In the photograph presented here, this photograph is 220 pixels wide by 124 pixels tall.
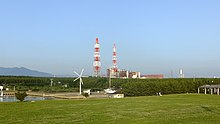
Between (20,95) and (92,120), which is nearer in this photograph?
(92,120)

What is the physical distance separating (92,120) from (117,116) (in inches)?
62.2

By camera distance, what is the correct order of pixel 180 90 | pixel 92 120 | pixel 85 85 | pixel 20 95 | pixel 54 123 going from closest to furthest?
pixel 54 123 < pixel 92 120 < pixel 20 95 < pixel 180 90 < pixel 85 85

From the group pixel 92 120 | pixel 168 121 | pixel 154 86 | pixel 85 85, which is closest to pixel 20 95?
pixel 92 120

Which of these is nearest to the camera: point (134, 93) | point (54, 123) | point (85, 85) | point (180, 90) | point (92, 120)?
point (54, 123)

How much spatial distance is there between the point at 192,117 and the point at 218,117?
3.52 feet

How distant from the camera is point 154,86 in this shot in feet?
173

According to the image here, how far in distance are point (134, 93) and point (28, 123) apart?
1723 inches

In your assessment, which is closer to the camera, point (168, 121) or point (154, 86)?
point (168, 121)

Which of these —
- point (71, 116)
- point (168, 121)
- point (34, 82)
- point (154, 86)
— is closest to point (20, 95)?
point (71, 116)

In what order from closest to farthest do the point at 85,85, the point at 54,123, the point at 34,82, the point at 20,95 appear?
the point at 54,123, the point at 20,95, the point at 85,85, the point at 34,82

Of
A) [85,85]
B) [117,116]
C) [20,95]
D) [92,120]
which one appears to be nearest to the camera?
[92,120]

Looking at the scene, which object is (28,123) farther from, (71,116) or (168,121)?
(168,121)

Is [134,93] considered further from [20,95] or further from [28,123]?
[28,123]

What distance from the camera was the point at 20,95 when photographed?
2189cm
